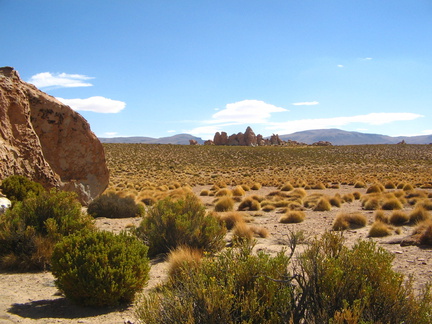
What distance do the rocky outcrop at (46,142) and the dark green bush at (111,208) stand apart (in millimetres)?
739

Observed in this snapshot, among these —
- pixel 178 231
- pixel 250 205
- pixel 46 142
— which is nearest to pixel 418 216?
pixel 250 205

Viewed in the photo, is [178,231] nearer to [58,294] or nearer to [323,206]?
[58,294]

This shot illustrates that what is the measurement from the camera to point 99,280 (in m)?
5.04

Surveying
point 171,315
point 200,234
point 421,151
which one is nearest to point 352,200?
point 200,234

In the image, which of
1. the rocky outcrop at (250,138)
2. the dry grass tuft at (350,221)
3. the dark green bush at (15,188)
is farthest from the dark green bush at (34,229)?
the rocky outcrop at (250,138)

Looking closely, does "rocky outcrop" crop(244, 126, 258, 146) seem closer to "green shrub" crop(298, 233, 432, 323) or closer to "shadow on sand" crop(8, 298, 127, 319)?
"shadow on sand" crop(8, 298, 127, 319)

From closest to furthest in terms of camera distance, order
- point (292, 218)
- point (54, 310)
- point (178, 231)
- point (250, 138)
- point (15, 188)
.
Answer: point (54, 310) → point (178, 231) → point (15, 188) → point (292, 218) → point (250, 138)

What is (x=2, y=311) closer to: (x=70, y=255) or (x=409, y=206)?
(x=70, y=255)

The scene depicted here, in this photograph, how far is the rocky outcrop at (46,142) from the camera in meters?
11.5

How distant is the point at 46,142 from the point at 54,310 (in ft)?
32.2

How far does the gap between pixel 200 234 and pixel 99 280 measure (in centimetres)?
354

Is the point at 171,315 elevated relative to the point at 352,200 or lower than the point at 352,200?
elevated

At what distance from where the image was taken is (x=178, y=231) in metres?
8.30

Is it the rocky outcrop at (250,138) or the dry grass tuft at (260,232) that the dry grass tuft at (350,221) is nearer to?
the dry grass tuft at (260,232)
